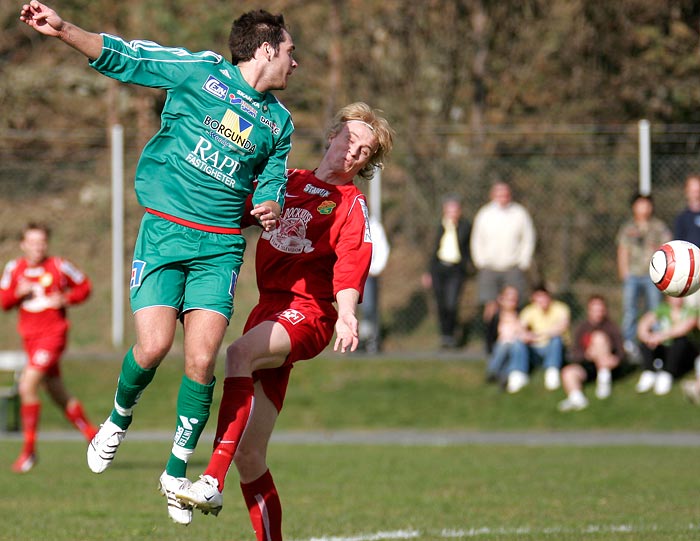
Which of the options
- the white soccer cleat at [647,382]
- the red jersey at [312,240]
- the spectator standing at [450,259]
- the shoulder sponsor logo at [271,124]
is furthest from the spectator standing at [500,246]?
the shoulder sponsor logo at [271,124]

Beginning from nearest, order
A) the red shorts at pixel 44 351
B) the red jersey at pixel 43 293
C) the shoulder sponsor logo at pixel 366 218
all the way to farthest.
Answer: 1. the shoulder sponsor logo at pixel 366 218
2. the red shorts at pixel 44 351
3. the red jersey at pixel 43 293

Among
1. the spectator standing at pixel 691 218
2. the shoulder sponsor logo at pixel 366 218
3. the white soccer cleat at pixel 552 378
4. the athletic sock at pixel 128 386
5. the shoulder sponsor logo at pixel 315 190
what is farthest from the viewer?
the white soccer cleat at pixel 552 378

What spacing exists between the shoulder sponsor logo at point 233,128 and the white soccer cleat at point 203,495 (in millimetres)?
1627

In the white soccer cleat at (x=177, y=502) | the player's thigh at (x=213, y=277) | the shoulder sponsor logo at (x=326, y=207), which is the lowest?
the white soccer cleat at (x=177, y=502)

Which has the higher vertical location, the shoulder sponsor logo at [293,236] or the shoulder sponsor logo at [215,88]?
the shoulder sponsor logo at [215,88]

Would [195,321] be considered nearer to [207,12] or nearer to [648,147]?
[648,147]

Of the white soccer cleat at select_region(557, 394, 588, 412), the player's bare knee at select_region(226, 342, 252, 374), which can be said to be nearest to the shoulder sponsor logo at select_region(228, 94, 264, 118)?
the player's bare knee at select_region(226, 342, 252, 374)

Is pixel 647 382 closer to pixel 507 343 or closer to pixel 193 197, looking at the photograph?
pixel 507 343

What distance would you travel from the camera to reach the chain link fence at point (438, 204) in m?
17.0

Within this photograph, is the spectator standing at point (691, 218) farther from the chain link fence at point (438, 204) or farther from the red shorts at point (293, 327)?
the red shorts at point (293, 327)

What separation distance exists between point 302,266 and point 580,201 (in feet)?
38.6

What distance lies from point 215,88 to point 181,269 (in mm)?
907

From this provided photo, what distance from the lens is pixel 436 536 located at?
7.17 meters

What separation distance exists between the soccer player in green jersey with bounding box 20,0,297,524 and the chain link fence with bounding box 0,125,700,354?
11.1 metres
